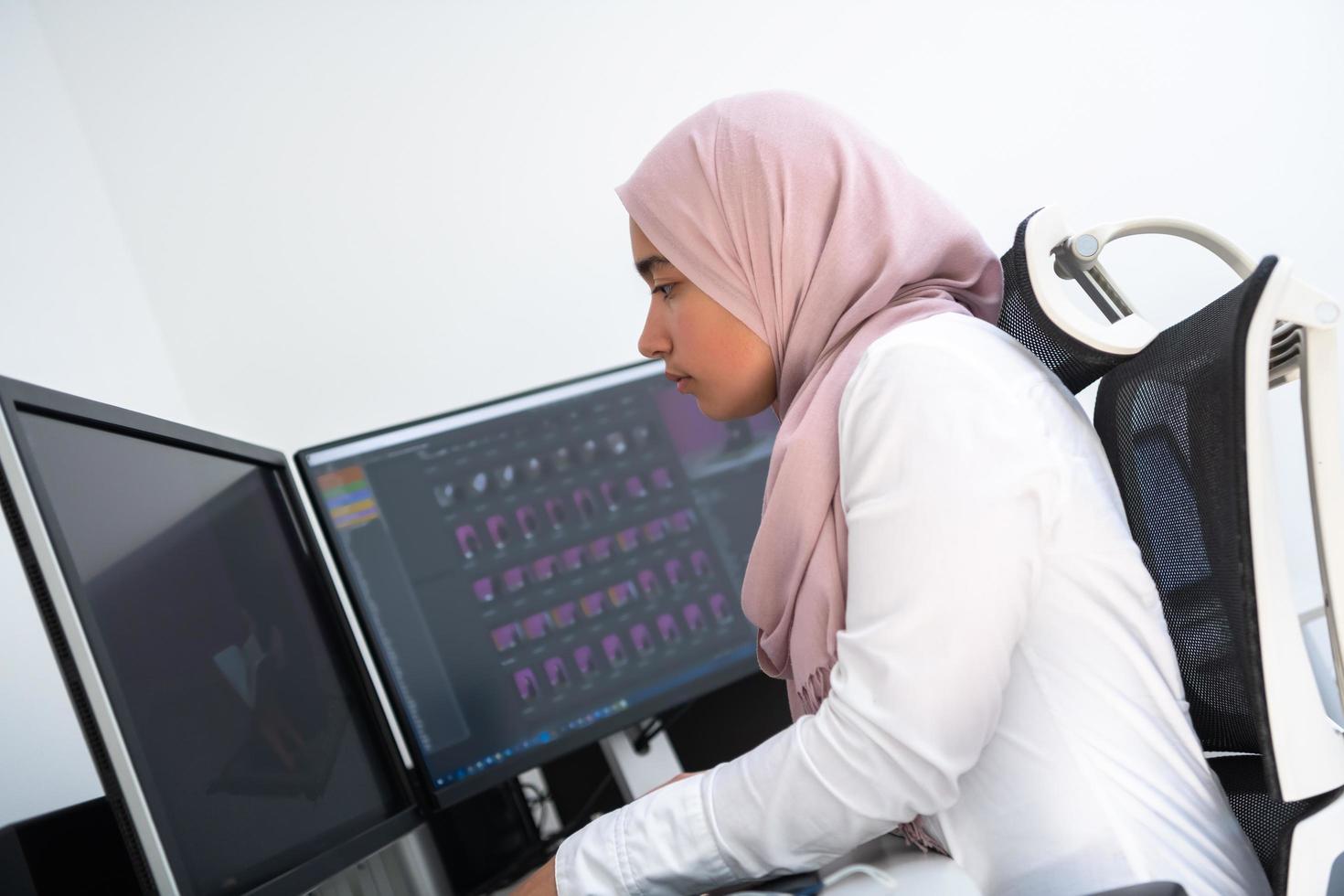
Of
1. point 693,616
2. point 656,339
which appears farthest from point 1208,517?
point 693,616

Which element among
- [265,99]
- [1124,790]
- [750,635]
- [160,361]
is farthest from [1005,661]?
[265,99]

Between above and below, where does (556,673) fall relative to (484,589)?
below

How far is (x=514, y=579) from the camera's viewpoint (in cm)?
131

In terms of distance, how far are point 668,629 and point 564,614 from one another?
0.45 ft

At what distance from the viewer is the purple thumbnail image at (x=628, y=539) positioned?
136 centimetres

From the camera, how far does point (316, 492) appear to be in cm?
122

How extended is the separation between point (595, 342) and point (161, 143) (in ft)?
2.23

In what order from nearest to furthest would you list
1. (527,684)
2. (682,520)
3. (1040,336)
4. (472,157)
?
(1040,336)
(527,684)
(682,520)
(472,157)

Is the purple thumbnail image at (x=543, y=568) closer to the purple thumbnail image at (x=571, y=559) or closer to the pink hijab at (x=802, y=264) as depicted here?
the purple thumbnail image at (x=571, y=559)

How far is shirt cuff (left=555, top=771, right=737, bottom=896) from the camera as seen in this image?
2.57ft

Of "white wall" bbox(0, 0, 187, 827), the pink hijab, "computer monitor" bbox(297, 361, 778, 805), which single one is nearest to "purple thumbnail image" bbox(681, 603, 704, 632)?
"computer monitor" bbox(297, 361, 778, 805)

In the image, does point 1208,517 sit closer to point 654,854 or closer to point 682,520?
point 654,854

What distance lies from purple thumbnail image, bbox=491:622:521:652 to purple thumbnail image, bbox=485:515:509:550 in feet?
0.32

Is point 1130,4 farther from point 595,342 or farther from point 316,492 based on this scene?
point 316,492
